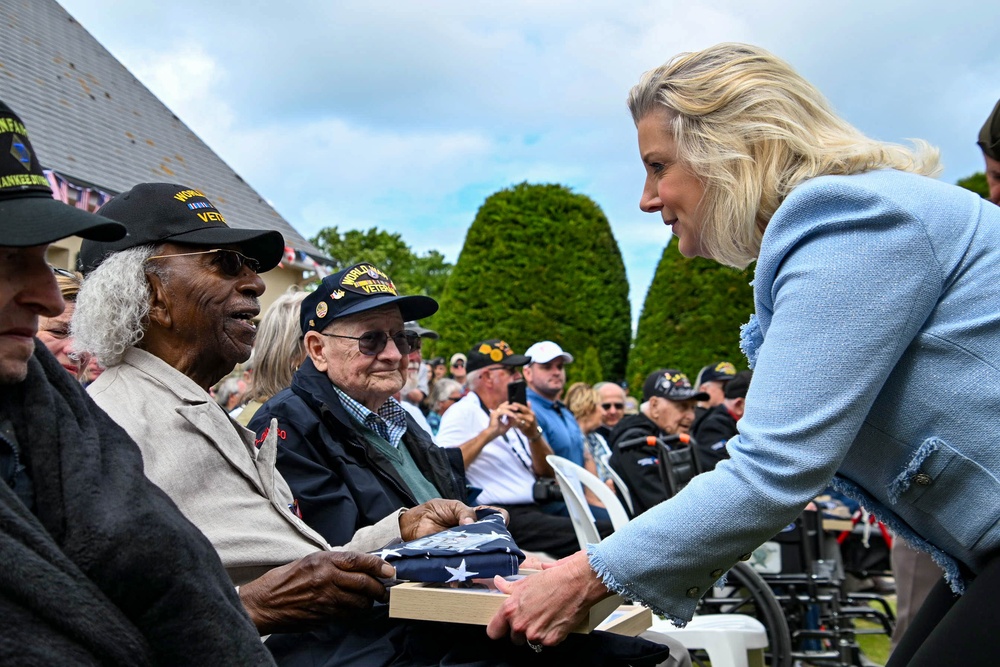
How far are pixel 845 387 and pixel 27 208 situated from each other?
1403 mm

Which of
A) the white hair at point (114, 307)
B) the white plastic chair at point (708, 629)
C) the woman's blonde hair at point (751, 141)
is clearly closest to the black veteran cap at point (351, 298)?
the white hair at point (114, 307)

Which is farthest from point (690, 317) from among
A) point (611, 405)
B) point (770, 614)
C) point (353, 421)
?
point (353, 421)

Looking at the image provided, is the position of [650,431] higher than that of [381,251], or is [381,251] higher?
[381,251]

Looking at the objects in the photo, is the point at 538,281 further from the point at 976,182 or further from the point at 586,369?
the point at 976,182

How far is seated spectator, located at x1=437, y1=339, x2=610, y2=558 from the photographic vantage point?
18.6ft

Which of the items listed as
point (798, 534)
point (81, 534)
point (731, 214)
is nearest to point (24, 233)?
point (81, 534)

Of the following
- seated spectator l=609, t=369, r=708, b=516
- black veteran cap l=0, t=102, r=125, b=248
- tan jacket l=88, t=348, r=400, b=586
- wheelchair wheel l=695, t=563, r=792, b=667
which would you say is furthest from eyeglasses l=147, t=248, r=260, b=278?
seated spectator l=609, t=369, r=708, b=516

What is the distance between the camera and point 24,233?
4.46 feet

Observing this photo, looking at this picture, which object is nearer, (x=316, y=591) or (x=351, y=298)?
(x=316, y=591)

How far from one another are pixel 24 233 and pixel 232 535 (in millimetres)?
1025

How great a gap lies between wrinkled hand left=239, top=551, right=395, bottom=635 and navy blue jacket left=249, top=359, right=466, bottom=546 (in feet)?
2.10

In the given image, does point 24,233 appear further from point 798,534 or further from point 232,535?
point 798,534

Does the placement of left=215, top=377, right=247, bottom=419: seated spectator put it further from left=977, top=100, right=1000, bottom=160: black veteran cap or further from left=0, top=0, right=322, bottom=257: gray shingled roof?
left=977, top=100, right=1000, bottom=160: black veteran cap

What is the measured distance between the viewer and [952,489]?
5.60ft
